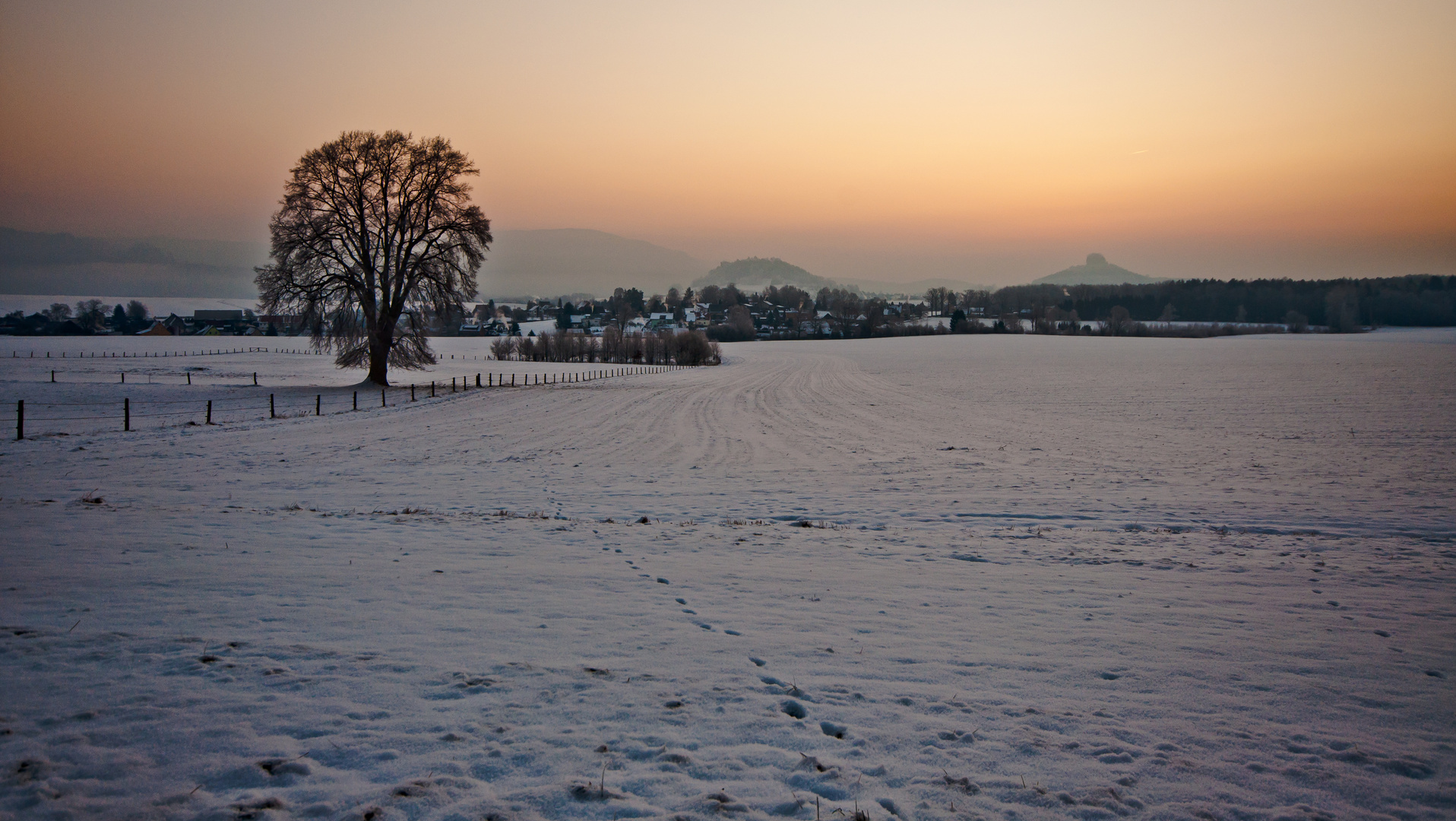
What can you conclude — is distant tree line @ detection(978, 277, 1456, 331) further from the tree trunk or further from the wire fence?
the wire fence

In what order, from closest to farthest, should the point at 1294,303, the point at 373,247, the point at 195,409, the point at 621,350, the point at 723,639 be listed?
1. the point at 723,639
2. the point at 195,409
3. the point at 373,247
4. the point at 621,350
5. the point at 1294,303

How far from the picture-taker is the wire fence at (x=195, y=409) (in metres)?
23.2

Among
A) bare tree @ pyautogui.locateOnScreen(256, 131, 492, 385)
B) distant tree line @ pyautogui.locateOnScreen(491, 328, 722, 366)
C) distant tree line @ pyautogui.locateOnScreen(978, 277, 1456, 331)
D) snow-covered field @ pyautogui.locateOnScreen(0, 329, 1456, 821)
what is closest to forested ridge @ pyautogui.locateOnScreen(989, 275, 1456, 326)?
distant tree line @ pyautogui.locateOnScreen(978, 277, 1456, 331)

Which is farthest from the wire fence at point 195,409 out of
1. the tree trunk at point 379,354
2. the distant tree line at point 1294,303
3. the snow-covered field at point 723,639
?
the distant tree line at point 1294,303

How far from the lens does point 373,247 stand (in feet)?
131

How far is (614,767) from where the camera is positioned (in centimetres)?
421

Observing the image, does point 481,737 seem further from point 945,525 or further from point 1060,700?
point 945,525

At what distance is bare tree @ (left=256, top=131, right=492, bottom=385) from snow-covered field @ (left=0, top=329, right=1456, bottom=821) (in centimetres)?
2300

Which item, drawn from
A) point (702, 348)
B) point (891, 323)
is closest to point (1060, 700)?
point (702, 348)

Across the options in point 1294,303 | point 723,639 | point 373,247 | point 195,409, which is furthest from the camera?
point 1294,303

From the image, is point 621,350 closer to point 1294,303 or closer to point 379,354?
point 379,354

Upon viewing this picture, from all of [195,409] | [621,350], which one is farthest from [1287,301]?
[195,409]

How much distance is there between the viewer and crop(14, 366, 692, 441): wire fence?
23.2 metres

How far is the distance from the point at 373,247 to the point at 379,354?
19.1ft
